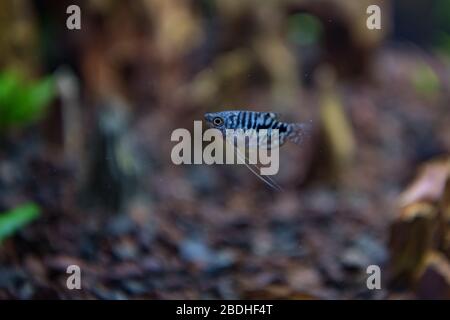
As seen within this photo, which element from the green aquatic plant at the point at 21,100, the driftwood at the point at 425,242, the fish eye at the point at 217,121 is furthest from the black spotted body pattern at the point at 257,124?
the green aquatic plant at the point at 21,100

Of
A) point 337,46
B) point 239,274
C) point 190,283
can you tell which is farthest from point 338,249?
point 337,46

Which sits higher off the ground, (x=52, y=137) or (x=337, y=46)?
(x=337, y=46)

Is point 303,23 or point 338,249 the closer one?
point 338,249

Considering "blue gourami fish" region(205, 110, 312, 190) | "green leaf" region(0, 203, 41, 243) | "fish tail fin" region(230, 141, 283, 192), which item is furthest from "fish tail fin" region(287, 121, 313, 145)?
"green leaf" region(0, 203, 41, 243)

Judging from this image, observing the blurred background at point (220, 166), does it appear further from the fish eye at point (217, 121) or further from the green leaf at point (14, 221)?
the fish eye at point (217, 121)

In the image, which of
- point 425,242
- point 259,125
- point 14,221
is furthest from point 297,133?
point 14,221

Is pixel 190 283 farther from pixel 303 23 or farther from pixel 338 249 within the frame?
pixel 303 23

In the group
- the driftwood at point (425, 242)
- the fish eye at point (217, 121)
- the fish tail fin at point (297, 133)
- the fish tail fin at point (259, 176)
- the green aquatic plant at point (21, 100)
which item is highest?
the green aquatic plant at point (21, 100)

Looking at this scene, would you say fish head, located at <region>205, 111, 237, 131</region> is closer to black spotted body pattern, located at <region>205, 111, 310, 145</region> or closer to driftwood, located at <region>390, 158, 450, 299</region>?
black spotted body pattern, located at <region>205, 111, 310, 145</region>
